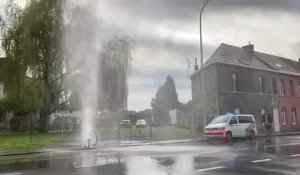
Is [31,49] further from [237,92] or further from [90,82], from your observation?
[237,92]

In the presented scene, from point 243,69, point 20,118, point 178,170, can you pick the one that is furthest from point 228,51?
point 178,170

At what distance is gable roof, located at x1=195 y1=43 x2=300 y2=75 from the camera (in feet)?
139

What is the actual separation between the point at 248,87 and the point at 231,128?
58.3 feet

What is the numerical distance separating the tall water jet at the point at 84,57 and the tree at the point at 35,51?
1.45m

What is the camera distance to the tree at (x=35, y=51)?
3444cm

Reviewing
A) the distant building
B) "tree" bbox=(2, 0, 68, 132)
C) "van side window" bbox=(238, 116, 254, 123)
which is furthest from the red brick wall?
"tree" bbox=(2, 0, 68, 132)

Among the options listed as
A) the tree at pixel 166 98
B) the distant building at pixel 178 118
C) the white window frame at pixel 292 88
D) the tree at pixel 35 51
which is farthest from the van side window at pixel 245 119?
the tree at pixel 166 98

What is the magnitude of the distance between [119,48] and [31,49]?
27.4ft

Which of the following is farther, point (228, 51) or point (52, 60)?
point (228, 51)

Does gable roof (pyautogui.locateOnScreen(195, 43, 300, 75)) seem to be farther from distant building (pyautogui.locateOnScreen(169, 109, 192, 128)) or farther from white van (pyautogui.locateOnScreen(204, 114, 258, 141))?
white van (pyautogui.locateOnScreen(204, 114, 258, 141))

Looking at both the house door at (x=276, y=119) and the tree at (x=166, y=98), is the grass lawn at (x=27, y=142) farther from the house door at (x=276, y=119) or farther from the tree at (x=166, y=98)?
the tree at (x=166, y=98)

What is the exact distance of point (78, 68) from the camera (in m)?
33.7

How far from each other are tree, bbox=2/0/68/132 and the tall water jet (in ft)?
4.77

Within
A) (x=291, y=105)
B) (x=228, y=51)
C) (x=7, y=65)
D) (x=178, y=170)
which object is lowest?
(x=178, y=170)
